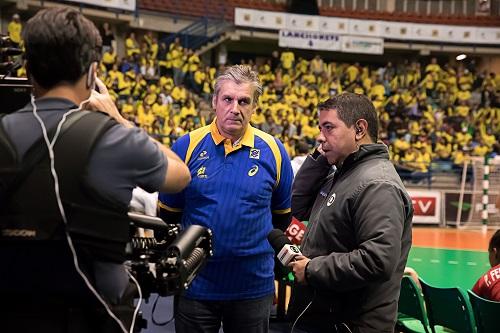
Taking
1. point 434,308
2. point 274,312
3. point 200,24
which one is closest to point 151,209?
point 274,312

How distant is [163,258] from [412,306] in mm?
2541

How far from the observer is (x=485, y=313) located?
3.10 m

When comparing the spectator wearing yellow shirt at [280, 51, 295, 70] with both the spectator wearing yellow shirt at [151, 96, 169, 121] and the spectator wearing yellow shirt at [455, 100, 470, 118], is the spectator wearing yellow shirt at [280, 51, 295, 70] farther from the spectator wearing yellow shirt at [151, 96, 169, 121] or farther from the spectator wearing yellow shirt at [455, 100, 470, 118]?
the spectator wearing yellow shirt at [151, 96, 169, 121]

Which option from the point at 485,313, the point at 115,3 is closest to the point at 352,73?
the point at 115,3

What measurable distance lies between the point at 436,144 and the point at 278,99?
5.16 meters

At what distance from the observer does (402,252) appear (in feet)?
7.43

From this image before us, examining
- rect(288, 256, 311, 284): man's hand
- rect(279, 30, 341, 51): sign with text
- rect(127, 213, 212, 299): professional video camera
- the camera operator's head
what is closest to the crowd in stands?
rect(279, 30, 341, 51): sign with text

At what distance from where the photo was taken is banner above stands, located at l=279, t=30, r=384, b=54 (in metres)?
21.0

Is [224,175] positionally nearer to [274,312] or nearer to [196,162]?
[196,162]

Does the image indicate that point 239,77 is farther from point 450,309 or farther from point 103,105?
point 450,309

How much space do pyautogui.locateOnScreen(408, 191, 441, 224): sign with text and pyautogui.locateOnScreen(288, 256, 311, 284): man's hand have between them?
38.7ft

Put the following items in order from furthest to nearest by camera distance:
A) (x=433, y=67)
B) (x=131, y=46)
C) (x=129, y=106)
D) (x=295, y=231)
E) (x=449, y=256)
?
1. (x=433, y=67)
2. (x=131, y=46)
3. (x=129, y=106)
4. (x=449, y=256)
5. (x=295, y=231)

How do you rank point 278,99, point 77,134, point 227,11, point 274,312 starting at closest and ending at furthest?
1. point 77,134
2. point 274,312
3. point 278,99
4. point 227,11

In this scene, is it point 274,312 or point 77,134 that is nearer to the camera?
point 77,134
